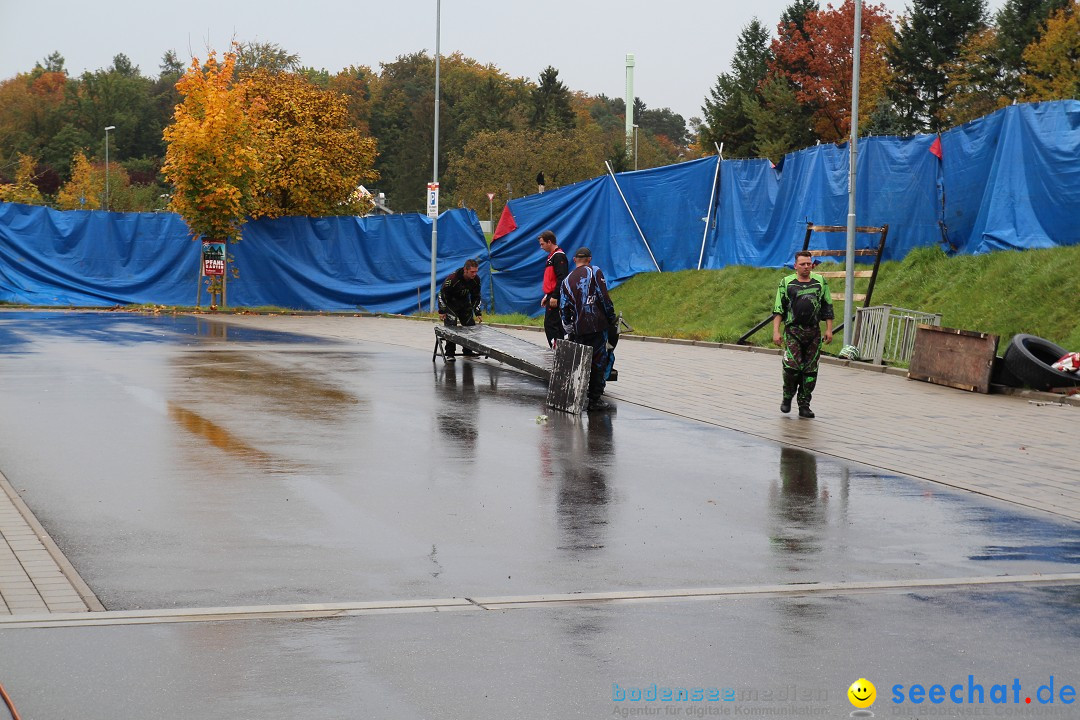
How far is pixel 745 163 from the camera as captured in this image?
27.8 metres

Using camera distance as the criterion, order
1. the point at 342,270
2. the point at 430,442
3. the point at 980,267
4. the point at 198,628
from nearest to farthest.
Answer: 1. the point at 198,628
2. the point at 430,442
3. the point at 980,267
4. the point at 342,270

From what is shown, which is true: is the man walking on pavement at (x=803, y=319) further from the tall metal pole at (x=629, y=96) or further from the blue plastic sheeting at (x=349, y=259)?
the tall metal pole at (x=629, y=96)

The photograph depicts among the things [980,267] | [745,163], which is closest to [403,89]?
[745,163]

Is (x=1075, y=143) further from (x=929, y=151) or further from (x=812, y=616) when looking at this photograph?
(x=812, y=616)

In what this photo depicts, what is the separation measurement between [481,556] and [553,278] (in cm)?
956

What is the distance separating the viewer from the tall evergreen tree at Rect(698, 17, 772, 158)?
5669cm

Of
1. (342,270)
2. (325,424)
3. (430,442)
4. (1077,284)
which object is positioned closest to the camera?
(430,442)

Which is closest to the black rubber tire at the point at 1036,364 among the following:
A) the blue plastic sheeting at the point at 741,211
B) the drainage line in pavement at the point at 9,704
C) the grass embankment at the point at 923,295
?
the grass embankment at the point at 923,295

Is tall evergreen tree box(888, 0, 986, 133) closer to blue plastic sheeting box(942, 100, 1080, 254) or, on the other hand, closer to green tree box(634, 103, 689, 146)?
blue plastic sheeting box(942, 100, 1080, 254)

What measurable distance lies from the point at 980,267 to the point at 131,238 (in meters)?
23.4

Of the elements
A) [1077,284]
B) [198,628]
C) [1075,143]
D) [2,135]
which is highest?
[2,135]

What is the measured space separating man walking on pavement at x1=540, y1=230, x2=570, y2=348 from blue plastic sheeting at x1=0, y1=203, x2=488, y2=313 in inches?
662

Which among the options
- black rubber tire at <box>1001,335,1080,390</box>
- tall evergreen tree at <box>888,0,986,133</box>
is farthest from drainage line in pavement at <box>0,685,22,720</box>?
tall evergreen tree at <box>888,0,986,133</box>

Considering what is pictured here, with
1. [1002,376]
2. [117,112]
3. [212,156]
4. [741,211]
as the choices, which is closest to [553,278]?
[1002,376]
